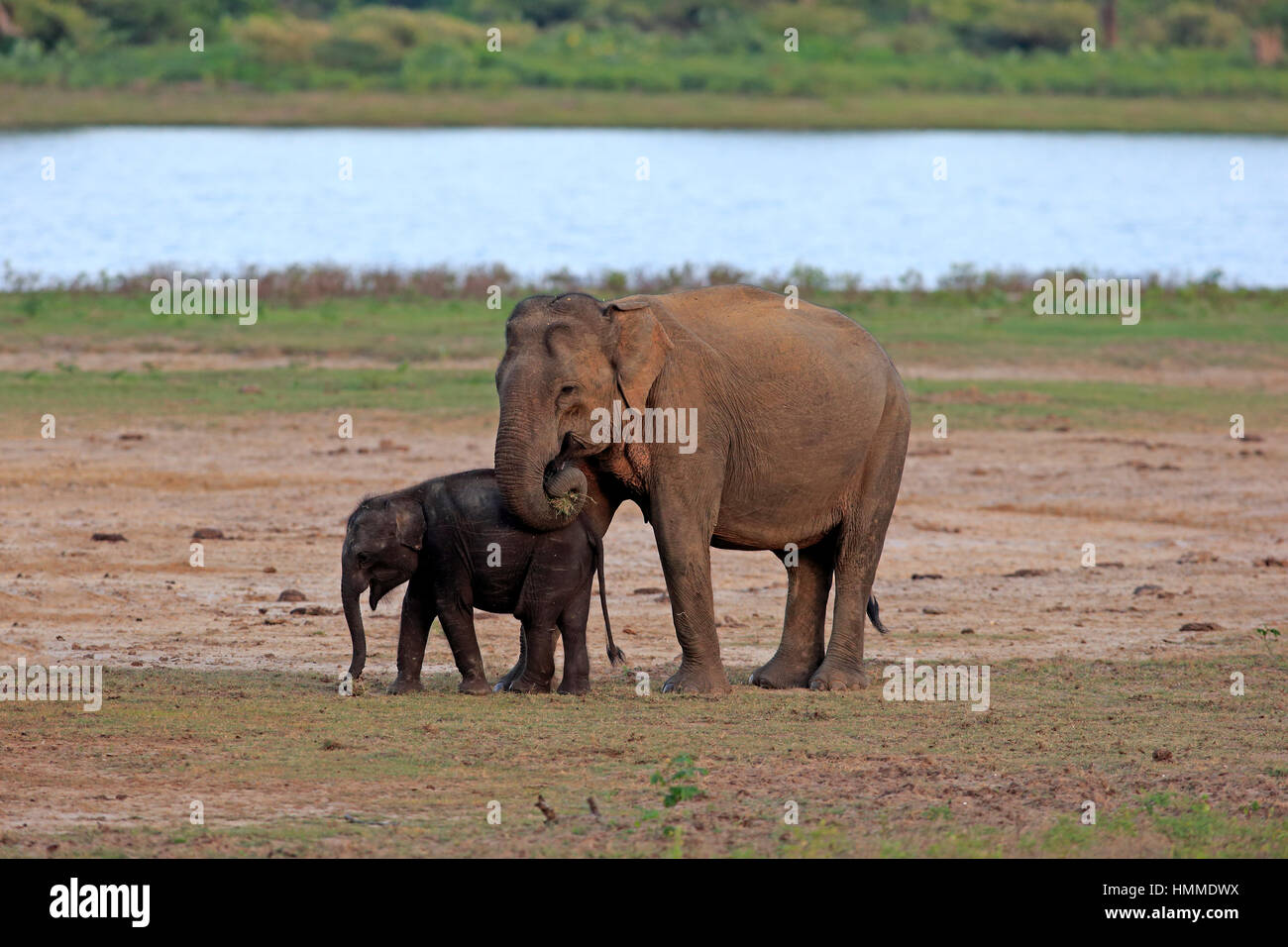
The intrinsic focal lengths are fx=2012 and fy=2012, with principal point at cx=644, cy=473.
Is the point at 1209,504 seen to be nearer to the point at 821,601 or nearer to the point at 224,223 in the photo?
the point at 821,601

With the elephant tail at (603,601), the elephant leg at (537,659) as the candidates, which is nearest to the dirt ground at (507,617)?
the elephant tail at (603,601)

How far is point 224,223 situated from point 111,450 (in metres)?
29.9

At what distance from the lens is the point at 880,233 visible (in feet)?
161

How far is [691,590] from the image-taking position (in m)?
10.3

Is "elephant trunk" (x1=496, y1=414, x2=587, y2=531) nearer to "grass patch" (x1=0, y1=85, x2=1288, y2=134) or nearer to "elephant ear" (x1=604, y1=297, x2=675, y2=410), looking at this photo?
"elephant ear" (x1=604, y1=297, x2=675, y2=410)

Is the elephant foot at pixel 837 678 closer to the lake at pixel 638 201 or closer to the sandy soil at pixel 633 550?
the sandy soil at pixel 633 550

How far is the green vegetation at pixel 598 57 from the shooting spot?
207 feet

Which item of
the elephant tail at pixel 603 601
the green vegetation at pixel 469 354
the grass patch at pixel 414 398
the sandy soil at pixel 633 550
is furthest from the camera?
the green vegetation at pixel 469 354

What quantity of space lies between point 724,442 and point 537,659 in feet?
4.82

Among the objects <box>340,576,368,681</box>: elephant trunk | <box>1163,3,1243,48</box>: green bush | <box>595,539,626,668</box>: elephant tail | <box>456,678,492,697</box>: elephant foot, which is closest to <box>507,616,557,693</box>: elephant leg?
<box>456,678,492,697</box>: elephant foot

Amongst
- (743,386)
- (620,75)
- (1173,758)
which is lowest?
(1173,758)

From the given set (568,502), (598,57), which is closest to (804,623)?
(568,502)
